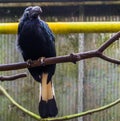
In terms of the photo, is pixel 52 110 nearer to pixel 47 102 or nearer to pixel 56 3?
pixel 47 102

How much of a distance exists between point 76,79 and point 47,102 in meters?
1.13

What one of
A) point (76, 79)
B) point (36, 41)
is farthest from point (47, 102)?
point (76, 79)

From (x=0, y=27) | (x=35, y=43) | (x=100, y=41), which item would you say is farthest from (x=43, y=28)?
(x=100, y=41)

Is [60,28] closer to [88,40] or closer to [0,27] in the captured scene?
[0,27]

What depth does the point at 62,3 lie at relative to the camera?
95.7 inches

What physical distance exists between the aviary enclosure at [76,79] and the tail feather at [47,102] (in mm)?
1006

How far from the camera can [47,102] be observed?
4.35ft

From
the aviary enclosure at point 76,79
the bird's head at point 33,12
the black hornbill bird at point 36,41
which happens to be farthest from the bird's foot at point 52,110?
the aviary enclosure at point 76,79

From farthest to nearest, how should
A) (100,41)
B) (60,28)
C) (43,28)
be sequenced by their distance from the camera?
(100,41) → (43,28) → (60,28)

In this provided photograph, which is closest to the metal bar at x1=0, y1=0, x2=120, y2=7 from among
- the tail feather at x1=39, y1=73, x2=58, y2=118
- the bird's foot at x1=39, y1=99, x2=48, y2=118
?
the tail feather at x1=39, y1=73, x2=58, y2=118

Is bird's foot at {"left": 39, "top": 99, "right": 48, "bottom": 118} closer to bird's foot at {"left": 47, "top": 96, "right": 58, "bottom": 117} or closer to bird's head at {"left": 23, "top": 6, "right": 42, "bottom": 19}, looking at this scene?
bird's foot at {"left": 47, "top": 96, "right": 58, "bottom": 117}

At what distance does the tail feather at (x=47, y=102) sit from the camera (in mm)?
1292

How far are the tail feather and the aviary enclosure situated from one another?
1.01m

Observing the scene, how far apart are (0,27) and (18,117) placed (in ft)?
4.24
